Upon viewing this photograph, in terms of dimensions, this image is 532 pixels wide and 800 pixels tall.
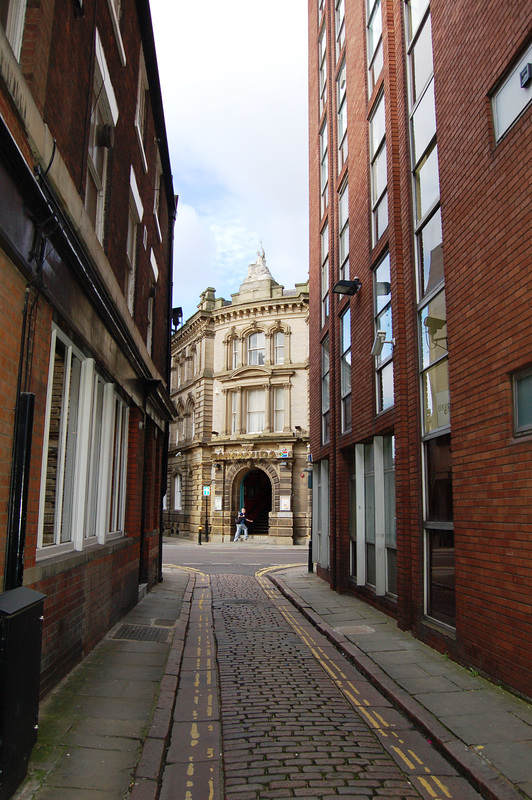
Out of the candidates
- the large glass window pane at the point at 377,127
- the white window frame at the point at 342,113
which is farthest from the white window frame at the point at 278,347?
the large glass window pane at the point at 377,127

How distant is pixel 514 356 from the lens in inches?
223

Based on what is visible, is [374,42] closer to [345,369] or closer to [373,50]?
[373,50]

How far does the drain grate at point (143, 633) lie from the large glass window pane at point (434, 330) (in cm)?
532

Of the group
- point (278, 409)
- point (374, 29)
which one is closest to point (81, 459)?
point (374, 29)

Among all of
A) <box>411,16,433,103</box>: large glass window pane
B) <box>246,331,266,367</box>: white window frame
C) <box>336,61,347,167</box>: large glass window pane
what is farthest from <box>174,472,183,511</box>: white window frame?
<box>411,16,433,103</box>: large glass window pane

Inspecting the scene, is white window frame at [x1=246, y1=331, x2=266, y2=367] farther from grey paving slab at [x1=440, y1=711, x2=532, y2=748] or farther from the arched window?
grey paving slab at [x1=440, y1=711, x2=532, y2=748]

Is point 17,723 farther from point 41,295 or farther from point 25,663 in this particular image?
point 41,295

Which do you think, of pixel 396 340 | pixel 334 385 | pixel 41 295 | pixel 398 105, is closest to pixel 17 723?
pixel 41 295

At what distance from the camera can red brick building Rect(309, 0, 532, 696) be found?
5699 millimetres

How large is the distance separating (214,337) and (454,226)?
30199 millimetres

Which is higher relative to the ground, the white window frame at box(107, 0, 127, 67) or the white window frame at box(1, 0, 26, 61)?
the white window frame at box(107, 0, 127, 67)

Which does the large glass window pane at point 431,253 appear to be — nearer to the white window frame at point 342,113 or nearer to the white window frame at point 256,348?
the white window frame at point 342,113

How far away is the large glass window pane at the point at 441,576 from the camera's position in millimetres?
7336

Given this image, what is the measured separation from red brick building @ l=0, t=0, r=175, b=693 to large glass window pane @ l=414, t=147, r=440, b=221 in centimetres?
443
